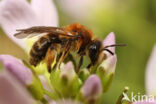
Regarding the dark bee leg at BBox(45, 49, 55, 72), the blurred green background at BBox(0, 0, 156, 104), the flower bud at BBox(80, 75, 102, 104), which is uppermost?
the blurred green background at BBox(0, 0, 156, 104)

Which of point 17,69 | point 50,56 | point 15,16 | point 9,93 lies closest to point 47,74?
point 50,56

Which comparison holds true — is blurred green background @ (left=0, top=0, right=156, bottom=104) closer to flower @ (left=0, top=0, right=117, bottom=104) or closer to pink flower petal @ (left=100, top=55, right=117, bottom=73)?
flower @ (left=0, top=0, right=117, bottom=104)

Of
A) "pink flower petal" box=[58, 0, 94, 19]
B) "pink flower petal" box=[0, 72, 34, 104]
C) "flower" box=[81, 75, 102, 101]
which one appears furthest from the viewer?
"pink flower petal" box=[58, 0, 94, 19]

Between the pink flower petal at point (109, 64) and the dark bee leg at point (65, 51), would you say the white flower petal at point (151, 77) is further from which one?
the dark bee leg at point (65, 51)

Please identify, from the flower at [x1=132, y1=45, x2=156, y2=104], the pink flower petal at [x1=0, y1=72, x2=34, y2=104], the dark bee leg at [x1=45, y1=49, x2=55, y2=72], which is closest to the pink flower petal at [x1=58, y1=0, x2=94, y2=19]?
the flower at [x1=132, y1=45, x2=156, y2=104]

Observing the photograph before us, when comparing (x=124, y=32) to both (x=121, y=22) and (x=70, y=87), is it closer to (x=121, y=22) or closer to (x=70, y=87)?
(x=121, y=22)

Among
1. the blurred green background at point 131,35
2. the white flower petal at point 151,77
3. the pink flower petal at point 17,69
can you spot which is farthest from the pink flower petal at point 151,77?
the blurred green background at point 131,35
